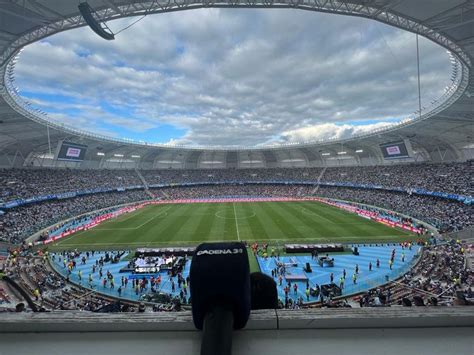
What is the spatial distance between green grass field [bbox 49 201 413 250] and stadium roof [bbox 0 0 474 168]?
17.5m

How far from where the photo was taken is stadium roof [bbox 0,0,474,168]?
18.1 meters

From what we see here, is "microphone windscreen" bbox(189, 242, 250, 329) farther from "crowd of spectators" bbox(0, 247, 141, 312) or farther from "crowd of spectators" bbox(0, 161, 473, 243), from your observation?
"crowd of spectators" bbox(0, 161, 473, 243)

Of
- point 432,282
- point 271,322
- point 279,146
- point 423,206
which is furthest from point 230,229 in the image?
point 279,146

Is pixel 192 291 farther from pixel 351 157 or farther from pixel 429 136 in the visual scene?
pixel 351 157

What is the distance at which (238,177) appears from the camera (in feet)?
295

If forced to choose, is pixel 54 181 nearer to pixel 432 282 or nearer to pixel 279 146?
pixel 279 146

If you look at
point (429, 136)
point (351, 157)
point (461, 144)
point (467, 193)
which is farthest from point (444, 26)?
point (351, 157)

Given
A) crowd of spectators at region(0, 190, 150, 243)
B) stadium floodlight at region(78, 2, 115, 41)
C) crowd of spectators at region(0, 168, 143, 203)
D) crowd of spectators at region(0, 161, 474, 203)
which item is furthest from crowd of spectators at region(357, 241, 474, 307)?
crowd of spectators at region(0, 168, 143, 203)

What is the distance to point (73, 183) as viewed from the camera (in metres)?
60.8

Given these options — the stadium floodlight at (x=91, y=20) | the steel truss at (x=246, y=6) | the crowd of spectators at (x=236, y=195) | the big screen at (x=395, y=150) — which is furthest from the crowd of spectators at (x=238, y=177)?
the stadium floodlight at (x=91, y=20)

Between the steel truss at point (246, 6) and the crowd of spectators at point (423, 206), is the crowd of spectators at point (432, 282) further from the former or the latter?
Answer: the steel truss at point (246, 6)

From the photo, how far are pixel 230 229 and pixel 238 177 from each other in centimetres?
5436

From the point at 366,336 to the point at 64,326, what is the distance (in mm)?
2912

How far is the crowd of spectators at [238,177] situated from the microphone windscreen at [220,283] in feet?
174
